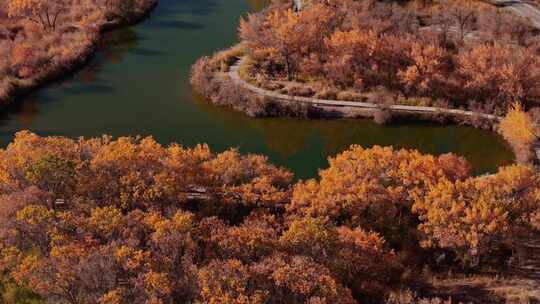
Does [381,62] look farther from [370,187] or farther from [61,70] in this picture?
[61,70]

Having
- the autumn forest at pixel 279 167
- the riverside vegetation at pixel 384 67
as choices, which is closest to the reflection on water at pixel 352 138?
the autumn forest at pixel 279 167

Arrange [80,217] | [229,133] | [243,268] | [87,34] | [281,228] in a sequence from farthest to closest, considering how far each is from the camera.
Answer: [87,34], [229,133], [281,228], [80,217], [243,268]

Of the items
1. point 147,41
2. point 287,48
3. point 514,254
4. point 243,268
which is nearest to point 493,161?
point 514,254

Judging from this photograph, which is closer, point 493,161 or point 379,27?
point 493,161

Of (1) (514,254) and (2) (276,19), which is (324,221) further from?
(2) (276,19)

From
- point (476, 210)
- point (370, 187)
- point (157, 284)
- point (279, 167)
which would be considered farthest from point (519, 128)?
point (157, 284)

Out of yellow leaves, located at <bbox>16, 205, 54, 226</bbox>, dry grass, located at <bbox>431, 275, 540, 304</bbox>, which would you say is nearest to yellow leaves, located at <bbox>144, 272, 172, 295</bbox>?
yellow leaves, located at <bbox>16, 205, 54, 226</bbox>
